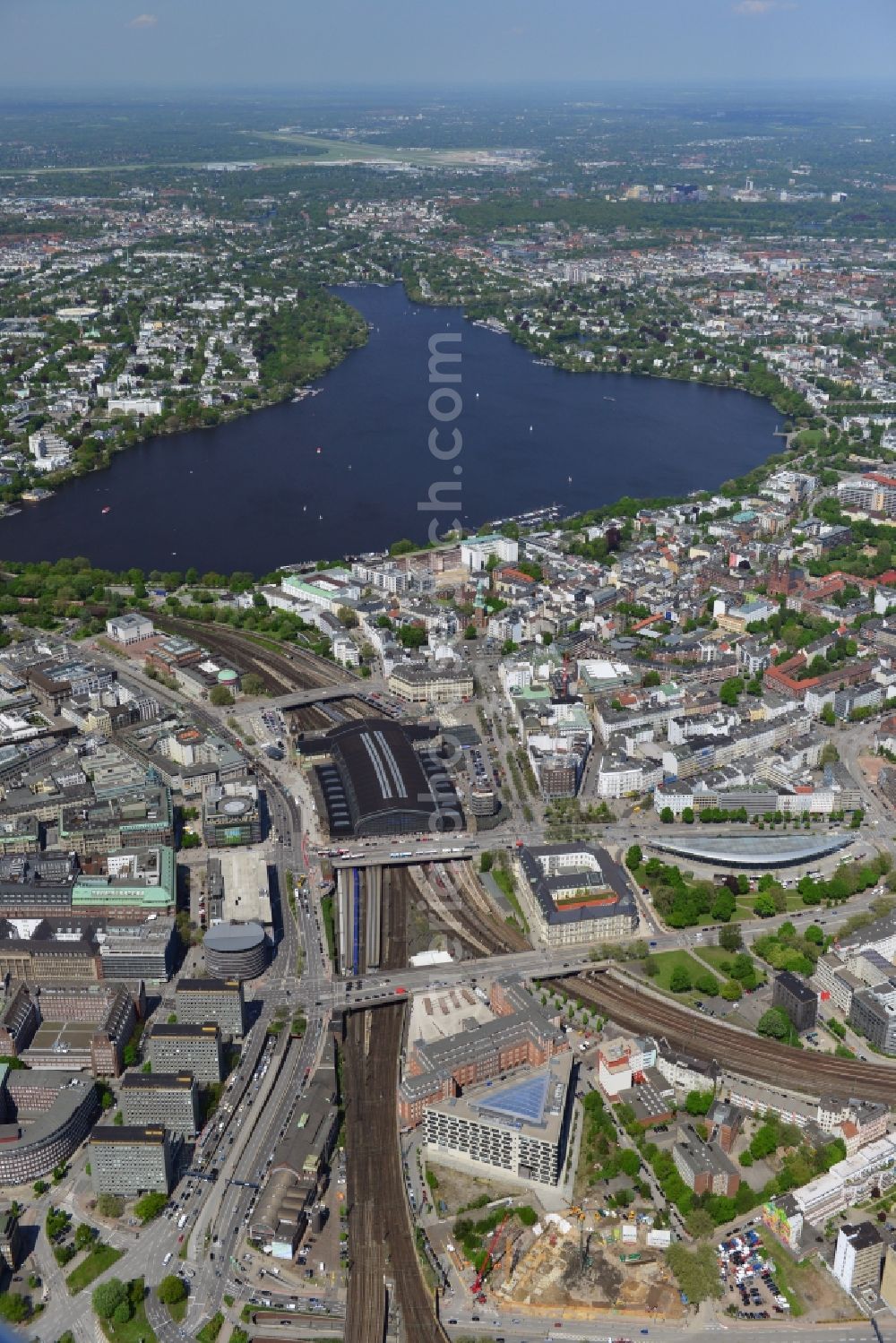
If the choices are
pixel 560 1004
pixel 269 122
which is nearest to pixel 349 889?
pixel 560 1004

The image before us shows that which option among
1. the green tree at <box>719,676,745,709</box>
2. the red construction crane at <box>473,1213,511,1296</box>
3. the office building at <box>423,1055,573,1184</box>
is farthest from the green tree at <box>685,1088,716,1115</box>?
the green tree at <box>719,676,745,709</box>

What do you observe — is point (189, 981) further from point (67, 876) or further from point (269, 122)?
point (269, 122)

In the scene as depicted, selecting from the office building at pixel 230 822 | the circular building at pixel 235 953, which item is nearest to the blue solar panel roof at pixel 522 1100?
the circular building at pixel 235 953

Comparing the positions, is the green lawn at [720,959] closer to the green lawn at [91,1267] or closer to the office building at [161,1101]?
the office building at [161,1101]

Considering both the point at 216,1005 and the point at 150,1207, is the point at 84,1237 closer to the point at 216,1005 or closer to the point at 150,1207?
the point at 150,1207

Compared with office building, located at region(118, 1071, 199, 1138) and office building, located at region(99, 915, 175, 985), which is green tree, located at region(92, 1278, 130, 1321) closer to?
office building, located at region(118, 1071, 199, 1138)

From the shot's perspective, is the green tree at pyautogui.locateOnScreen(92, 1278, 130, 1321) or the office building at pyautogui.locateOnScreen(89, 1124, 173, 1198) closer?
the green tree at pyautogui.locateOnScreen(92, 1278, 130, 1321)

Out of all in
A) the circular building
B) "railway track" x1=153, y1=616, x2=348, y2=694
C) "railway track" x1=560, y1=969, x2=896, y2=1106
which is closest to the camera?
"railway track" x1=560, y1=969, x2=896, y2=1106
